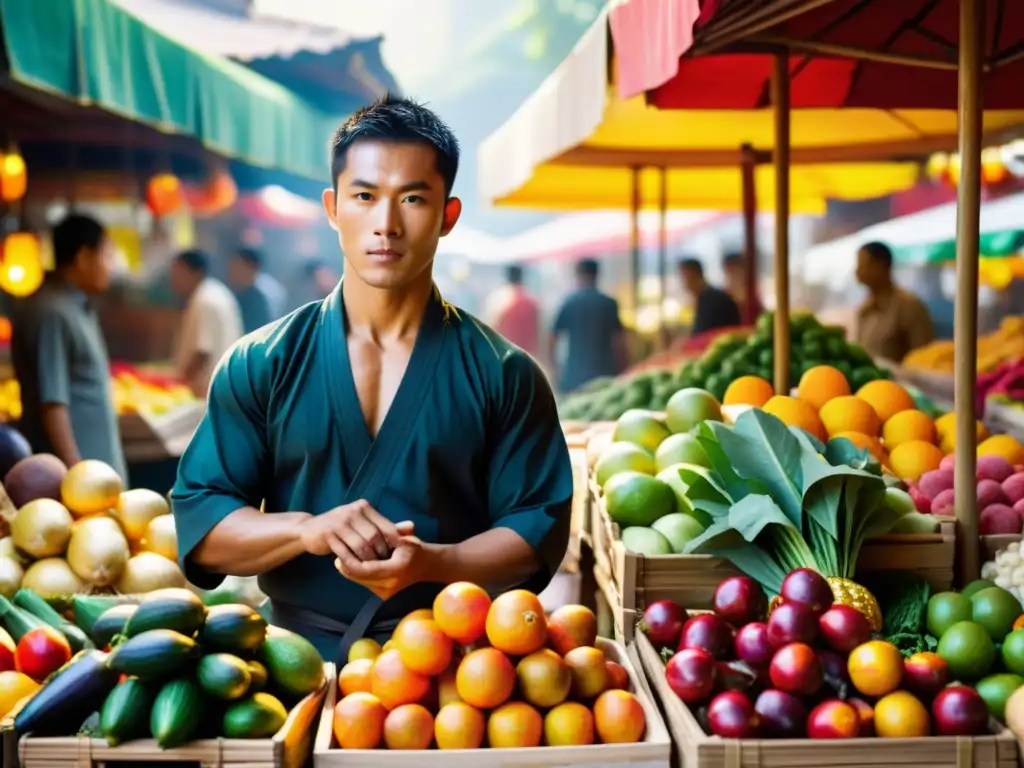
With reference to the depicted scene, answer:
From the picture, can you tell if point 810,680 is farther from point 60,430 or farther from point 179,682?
point 60,430

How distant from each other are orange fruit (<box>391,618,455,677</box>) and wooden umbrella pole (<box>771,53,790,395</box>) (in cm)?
279

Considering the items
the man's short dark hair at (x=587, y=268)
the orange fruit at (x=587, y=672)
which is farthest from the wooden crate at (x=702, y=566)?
the man's short dark hair at (x=587, y=268)

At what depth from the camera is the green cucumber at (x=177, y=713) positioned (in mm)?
1948

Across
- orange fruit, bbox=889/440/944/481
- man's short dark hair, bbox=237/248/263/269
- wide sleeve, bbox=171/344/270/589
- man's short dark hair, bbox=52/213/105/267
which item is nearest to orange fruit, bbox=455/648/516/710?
wide sleeve, bbox=171/344/270/589

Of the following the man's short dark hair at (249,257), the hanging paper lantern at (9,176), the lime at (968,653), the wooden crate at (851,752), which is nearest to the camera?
the wooden crate at (851,752)

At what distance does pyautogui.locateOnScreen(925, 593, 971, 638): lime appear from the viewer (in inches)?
110

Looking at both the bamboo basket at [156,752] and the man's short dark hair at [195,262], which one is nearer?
the bamboo basket at [156,752]

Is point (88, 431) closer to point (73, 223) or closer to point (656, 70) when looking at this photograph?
point (73, 223)

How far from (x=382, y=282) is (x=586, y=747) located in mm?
992

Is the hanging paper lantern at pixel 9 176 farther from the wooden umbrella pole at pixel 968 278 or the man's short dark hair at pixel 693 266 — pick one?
the man's short dark hair at pixel 693 266

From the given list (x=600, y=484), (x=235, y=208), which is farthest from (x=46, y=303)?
(x=235, y=208)

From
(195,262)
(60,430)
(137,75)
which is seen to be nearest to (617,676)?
(60,430)

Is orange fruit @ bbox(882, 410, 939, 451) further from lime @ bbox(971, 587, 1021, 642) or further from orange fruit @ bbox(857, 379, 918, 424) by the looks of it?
lime @ bbox(971, 587, 1021, 642)

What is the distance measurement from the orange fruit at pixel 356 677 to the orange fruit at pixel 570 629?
1.15ft
